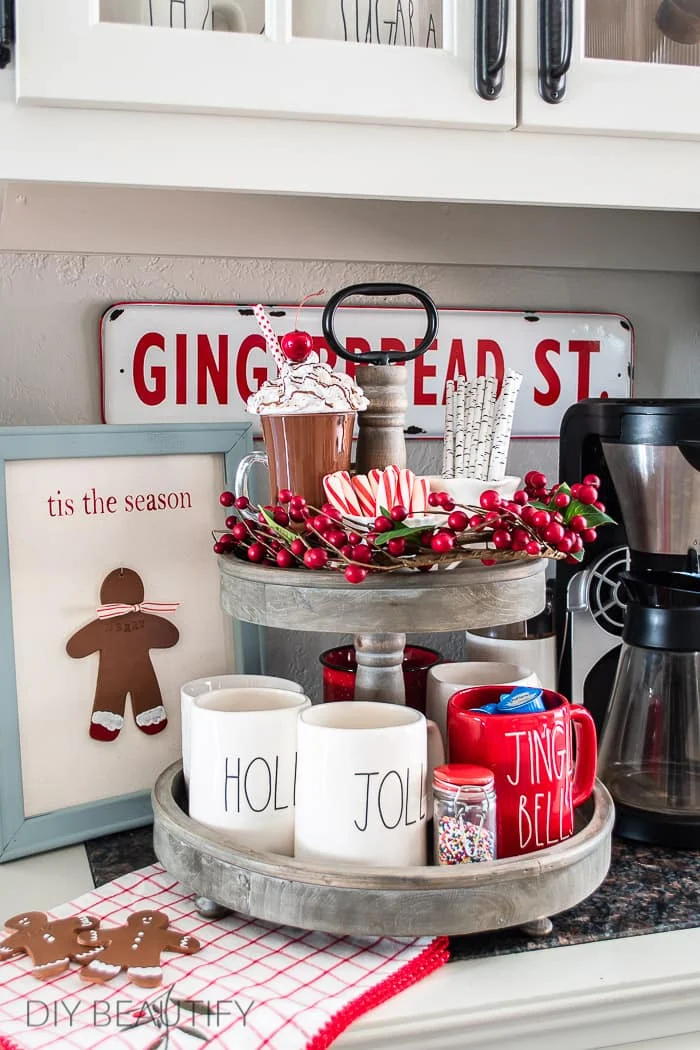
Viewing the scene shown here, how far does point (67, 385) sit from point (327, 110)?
0.42 m

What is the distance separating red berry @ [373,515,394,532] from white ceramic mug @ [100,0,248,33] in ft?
1.26

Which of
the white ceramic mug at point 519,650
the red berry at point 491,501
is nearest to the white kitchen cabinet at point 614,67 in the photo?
the red berry at point 491,501

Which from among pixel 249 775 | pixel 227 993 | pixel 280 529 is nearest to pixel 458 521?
pixel 280 529

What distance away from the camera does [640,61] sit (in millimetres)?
819

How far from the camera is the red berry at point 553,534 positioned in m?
0.70

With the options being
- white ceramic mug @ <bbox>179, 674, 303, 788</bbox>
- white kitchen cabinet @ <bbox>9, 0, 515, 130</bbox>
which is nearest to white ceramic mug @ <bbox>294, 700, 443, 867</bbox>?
white ceramic mug @ <bbox>179, 674, 303, 788</bbox>

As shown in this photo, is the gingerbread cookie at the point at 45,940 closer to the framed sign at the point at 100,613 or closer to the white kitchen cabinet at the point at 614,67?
the framed sign at the point at 100,613

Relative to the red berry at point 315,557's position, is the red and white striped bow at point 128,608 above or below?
below

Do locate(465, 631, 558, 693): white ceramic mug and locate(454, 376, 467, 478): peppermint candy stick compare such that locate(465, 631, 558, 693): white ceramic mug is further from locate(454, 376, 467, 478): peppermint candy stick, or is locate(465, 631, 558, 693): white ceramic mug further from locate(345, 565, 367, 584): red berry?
locate(345, 565, 367, 584): red berry

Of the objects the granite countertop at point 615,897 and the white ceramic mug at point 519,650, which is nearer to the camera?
the granite countertop at point 615,897

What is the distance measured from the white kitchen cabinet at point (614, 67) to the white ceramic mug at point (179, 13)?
232 millimetres

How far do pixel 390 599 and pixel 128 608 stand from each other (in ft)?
1.05

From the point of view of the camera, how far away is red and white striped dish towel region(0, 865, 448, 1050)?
571mm

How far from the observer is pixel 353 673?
88cm
